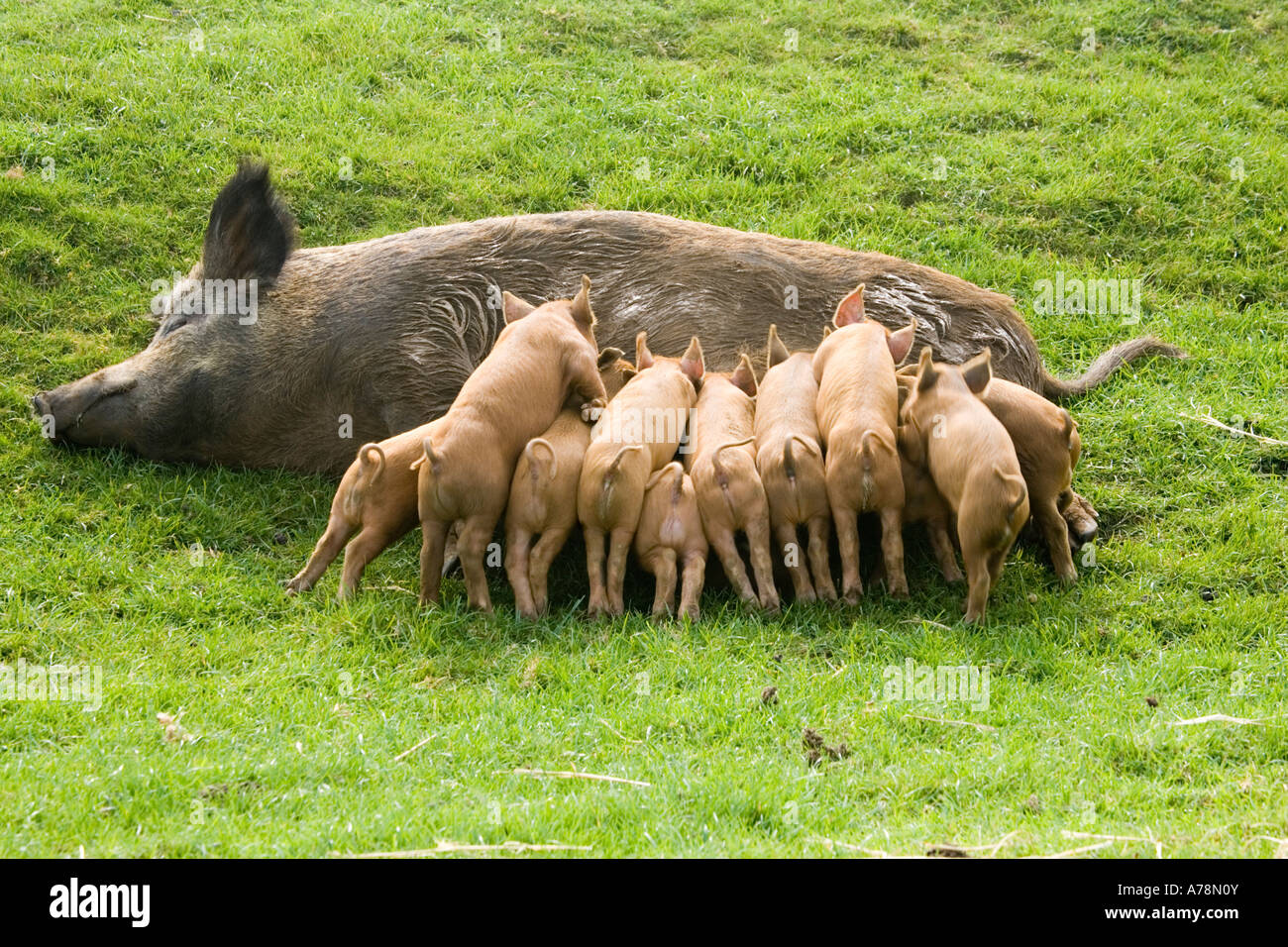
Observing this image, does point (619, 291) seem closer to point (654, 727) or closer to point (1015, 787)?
point (654, 727)

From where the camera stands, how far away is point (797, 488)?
233 inches

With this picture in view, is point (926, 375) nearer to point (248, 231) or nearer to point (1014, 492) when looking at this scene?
point (1014, 492)

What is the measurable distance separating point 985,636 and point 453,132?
630cm

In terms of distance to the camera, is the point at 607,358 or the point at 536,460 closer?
the point at 536,460

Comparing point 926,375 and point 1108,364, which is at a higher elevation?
point 926,375

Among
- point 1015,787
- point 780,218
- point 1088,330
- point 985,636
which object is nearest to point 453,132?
point 780,218

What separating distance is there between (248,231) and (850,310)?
3396 mm

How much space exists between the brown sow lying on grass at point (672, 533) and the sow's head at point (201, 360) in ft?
8.90

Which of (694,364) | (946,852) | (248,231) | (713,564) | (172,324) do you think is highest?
(248,231)

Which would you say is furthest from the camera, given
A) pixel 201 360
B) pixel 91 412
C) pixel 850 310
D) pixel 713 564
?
pixel 201 360

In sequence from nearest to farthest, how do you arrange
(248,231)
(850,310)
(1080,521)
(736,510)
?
(736,510) → (1080,521) → (850,310) → (248,231)

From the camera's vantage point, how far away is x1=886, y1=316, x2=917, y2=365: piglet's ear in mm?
6777

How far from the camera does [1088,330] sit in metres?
8.66

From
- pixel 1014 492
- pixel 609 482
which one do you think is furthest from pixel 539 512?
pixel 1014 492
